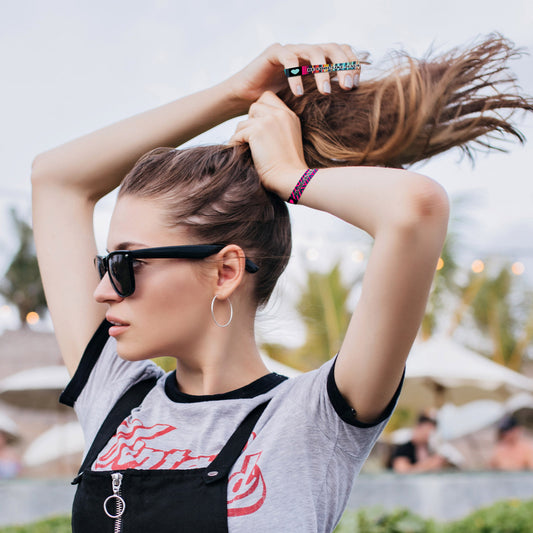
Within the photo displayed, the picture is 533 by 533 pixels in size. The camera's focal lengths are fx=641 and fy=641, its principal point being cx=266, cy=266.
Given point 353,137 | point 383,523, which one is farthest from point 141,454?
point 383,523

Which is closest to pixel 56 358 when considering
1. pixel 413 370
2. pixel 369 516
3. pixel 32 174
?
pixel 413 370

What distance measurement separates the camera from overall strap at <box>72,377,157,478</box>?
1278 mm

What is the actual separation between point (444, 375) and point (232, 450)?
971 centimetres

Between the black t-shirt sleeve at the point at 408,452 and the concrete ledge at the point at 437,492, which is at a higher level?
the concrete ledge at the point at 437,492

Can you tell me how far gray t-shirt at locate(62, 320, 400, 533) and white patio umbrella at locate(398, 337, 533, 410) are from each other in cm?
908

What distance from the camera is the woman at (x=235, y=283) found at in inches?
42.1

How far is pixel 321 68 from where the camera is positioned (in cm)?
130

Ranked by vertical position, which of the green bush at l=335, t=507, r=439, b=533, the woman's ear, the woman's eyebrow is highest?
the woman's eyebrow

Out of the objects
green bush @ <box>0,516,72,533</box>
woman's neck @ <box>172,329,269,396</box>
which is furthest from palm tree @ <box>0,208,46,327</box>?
woman's neck @ <box>172,329,269,396</box>

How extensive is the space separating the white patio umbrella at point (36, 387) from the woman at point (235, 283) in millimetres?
9129

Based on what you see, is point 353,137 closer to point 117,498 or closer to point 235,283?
point 235,283

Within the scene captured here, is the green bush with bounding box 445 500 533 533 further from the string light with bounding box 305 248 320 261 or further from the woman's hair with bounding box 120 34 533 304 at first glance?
the string light with bounding box 305 248 320 261

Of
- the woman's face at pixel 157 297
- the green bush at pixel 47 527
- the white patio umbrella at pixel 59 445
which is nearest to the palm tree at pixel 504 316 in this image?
the white patio umbrella at pixel 59 445

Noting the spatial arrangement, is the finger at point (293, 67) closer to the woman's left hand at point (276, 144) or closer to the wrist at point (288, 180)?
the woman's left hand at point (276, 144)
